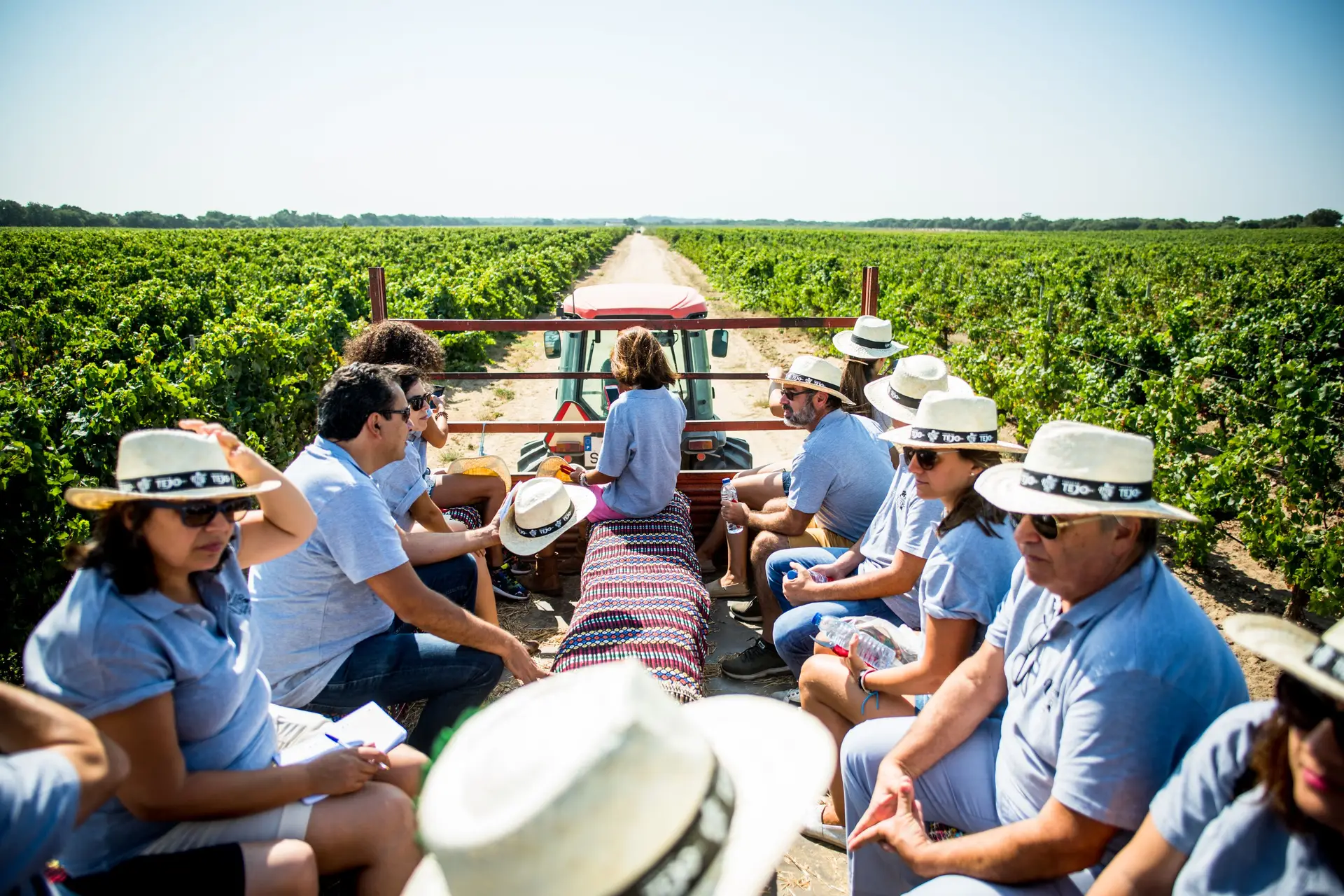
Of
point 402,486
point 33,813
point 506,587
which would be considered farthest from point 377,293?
point 33,813

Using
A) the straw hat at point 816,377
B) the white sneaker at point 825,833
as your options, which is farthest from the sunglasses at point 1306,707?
the straw hat at point 816,377

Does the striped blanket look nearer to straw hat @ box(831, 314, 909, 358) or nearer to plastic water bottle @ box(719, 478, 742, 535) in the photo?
plastic water bottle @ box(719, 478, 742, 535)

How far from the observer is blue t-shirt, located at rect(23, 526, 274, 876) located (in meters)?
1.81

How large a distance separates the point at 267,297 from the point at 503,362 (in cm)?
436

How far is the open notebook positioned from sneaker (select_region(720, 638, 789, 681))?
208cm

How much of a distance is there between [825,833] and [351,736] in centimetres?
183

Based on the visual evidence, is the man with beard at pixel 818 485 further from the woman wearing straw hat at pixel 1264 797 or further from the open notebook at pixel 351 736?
the woman wearing straw hat at pixel 1264 797

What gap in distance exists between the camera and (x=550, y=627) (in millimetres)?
4898

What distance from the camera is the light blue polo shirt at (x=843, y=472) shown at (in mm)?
4062

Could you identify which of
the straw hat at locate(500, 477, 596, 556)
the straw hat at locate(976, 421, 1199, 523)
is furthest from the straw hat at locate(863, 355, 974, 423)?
the straw hat at locate(976, 421, 1199, 523)

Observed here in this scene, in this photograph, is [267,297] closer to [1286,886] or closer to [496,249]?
[1286,886]

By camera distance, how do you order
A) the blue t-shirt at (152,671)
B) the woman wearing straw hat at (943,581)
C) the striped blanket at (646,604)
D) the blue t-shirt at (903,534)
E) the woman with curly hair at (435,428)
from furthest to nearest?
the woman with curly hair at (435,428)
the striped blanket at (646,604)
the blue t-shirt at (903,534)
the woman wearing straw hat at (943,581)
the blue t-shirt at (152,671)

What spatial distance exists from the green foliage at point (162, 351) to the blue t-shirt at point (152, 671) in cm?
203

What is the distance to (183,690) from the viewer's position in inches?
78.3
